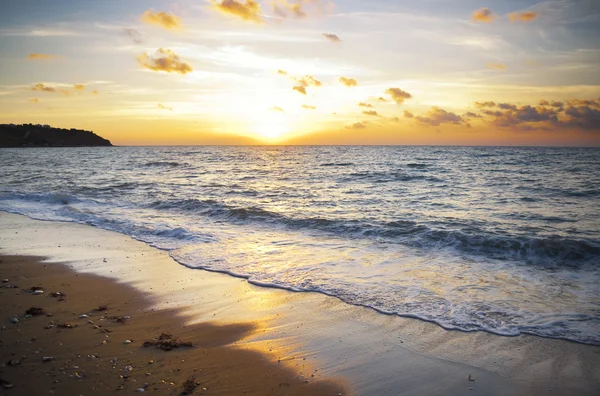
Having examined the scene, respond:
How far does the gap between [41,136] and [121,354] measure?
173332mm

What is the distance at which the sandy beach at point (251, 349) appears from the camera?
4121 mm

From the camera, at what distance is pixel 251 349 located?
16.4 ft

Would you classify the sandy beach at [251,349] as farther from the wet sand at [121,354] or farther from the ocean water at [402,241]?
the ocean water at [402,241]

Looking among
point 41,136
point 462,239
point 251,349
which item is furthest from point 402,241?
point 41,136

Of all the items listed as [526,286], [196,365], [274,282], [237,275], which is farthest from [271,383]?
[526,286]

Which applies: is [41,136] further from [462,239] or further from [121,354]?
[121,354]

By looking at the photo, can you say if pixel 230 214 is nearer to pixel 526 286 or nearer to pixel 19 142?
pixel 526 286

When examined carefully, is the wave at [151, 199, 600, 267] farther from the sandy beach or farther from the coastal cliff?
the coastal cliff

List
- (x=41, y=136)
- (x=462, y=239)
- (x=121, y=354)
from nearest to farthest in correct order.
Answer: (x=121, y=354), (x=462, y=239), (x=41, y=136)

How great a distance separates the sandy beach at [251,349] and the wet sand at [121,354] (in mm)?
17

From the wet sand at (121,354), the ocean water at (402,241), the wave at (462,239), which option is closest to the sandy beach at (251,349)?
the wet sand at (121,354)

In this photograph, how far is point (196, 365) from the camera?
451 cm

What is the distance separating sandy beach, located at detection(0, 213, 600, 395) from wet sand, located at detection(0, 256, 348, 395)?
0.02 meters

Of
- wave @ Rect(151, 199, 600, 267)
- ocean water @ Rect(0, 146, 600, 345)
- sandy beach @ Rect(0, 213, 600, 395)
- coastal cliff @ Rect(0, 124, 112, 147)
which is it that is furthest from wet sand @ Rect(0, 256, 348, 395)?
coastal cliff @ Rect(0, 124, 112, 147)
